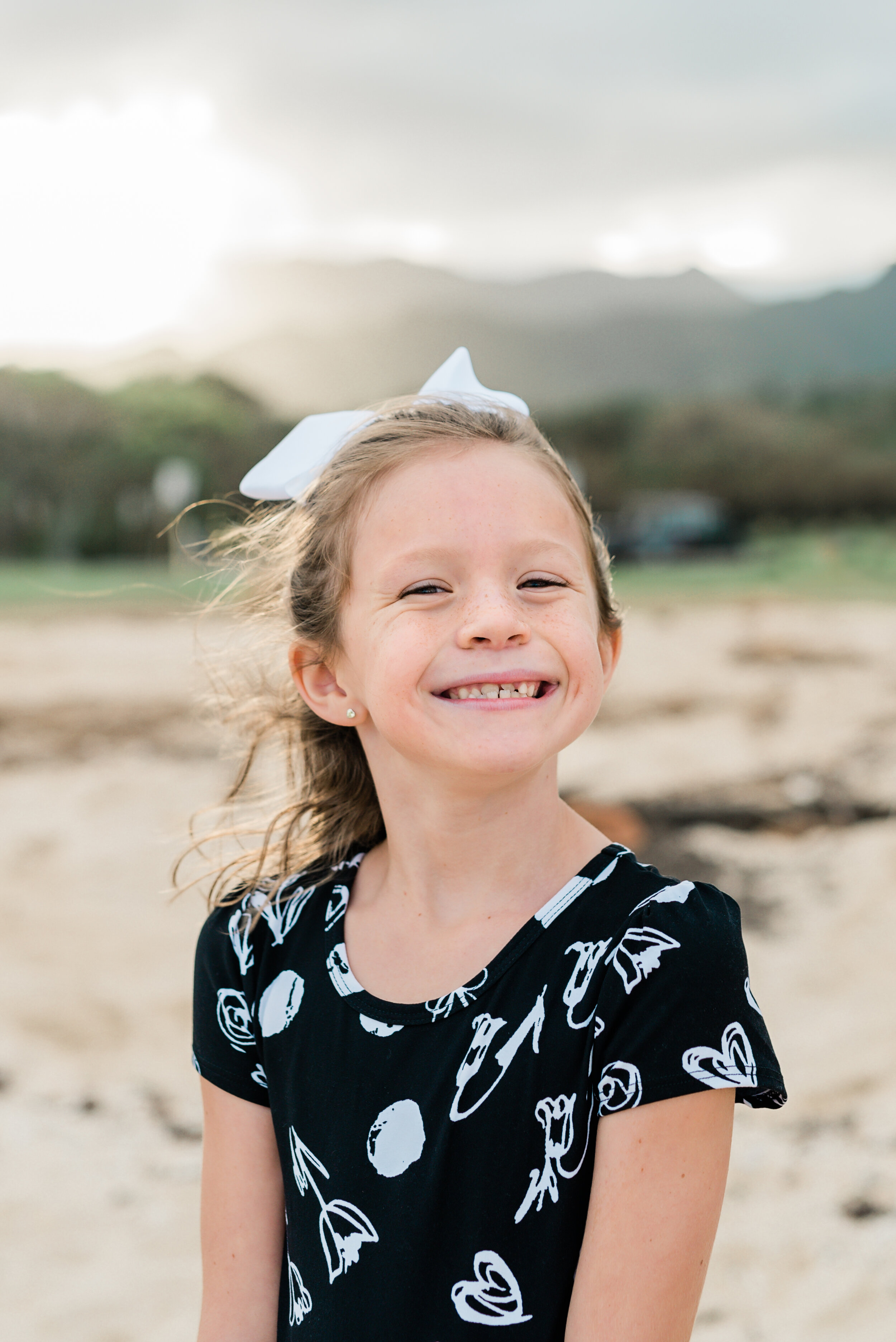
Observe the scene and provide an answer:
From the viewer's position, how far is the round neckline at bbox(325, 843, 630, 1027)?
0.95 metres

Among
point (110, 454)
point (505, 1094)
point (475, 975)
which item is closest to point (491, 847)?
point (475, 975)

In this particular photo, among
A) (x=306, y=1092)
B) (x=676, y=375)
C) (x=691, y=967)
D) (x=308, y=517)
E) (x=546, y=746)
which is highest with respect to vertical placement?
(x=676, y=375)

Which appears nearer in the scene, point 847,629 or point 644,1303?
point 644,1303

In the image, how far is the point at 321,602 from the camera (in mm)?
1134

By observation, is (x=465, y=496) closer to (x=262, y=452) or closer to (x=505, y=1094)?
(x=505, y=1094)

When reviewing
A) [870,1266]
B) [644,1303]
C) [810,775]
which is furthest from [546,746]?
[810,775]

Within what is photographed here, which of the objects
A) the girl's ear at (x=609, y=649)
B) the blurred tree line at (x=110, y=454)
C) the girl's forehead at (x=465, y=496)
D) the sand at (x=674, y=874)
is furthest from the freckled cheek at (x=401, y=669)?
the blurred tree line at (x=110, y=454)

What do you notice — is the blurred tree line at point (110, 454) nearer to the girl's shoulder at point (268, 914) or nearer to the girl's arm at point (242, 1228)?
the girl's shoulder at point (268, 914)

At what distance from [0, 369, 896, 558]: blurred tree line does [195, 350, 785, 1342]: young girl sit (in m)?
11.9

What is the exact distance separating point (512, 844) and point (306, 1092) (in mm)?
291

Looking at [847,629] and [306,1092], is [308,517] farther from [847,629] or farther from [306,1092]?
[847,629]

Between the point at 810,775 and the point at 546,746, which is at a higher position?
the point at 546,746

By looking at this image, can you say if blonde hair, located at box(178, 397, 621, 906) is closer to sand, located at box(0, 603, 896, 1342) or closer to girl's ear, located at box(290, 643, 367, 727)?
girl's ear, located at box(290, 643, 367, 727)

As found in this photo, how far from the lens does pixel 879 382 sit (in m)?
14.1
